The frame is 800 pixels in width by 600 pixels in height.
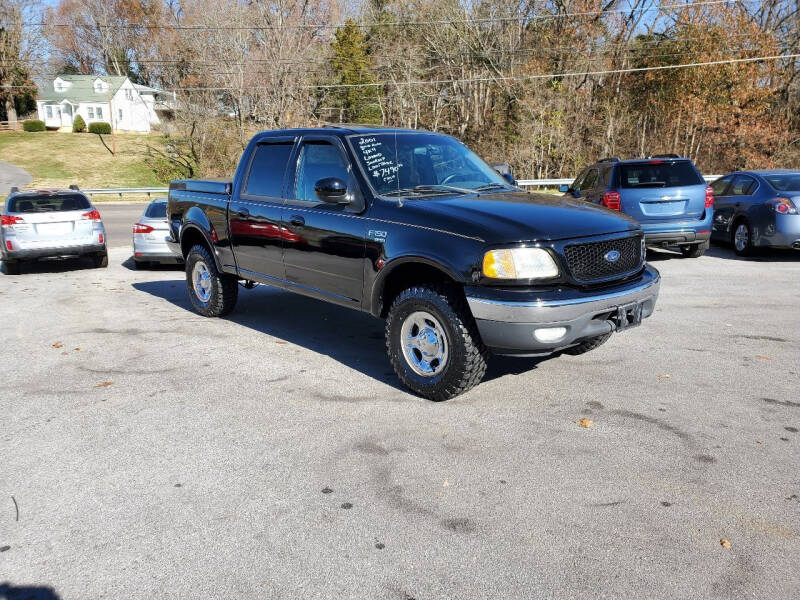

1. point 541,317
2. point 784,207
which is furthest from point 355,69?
point 541,317

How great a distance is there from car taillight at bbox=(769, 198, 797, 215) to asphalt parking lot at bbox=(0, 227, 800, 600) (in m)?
5.11

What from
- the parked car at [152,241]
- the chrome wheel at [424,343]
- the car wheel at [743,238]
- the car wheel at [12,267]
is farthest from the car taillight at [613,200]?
the car wheel at [12,267]

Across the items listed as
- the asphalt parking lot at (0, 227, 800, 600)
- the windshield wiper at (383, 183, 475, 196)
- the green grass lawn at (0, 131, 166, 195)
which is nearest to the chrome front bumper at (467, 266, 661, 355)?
the asphalt parking lot at (0, 227, 800, 600)

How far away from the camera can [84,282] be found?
36.2ft

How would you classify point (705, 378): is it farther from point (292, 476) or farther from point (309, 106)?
point (309, 106)

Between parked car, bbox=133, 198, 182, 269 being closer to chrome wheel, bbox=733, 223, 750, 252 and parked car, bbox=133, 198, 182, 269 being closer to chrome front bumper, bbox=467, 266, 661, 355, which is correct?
chrome front bumper, bbox=467, 266, 661, 355

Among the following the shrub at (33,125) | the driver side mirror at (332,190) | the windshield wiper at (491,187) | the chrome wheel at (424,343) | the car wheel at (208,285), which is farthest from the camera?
the shrub at (33,125)

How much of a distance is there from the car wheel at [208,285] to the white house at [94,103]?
71771mm

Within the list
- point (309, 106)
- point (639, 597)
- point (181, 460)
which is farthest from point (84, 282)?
point (309, 106)

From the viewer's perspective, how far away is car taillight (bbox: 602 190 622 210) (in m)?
10.9

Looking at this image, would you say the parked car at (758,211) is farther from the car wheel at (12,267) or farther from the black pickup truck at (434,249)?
the car wheel at (12,267)

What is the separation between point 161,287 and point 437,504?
7994 millimetres

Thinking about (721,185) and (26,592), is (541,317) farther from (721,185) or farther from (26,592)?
(721,185)

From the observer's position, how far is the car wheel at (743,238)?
1197 centimetres
